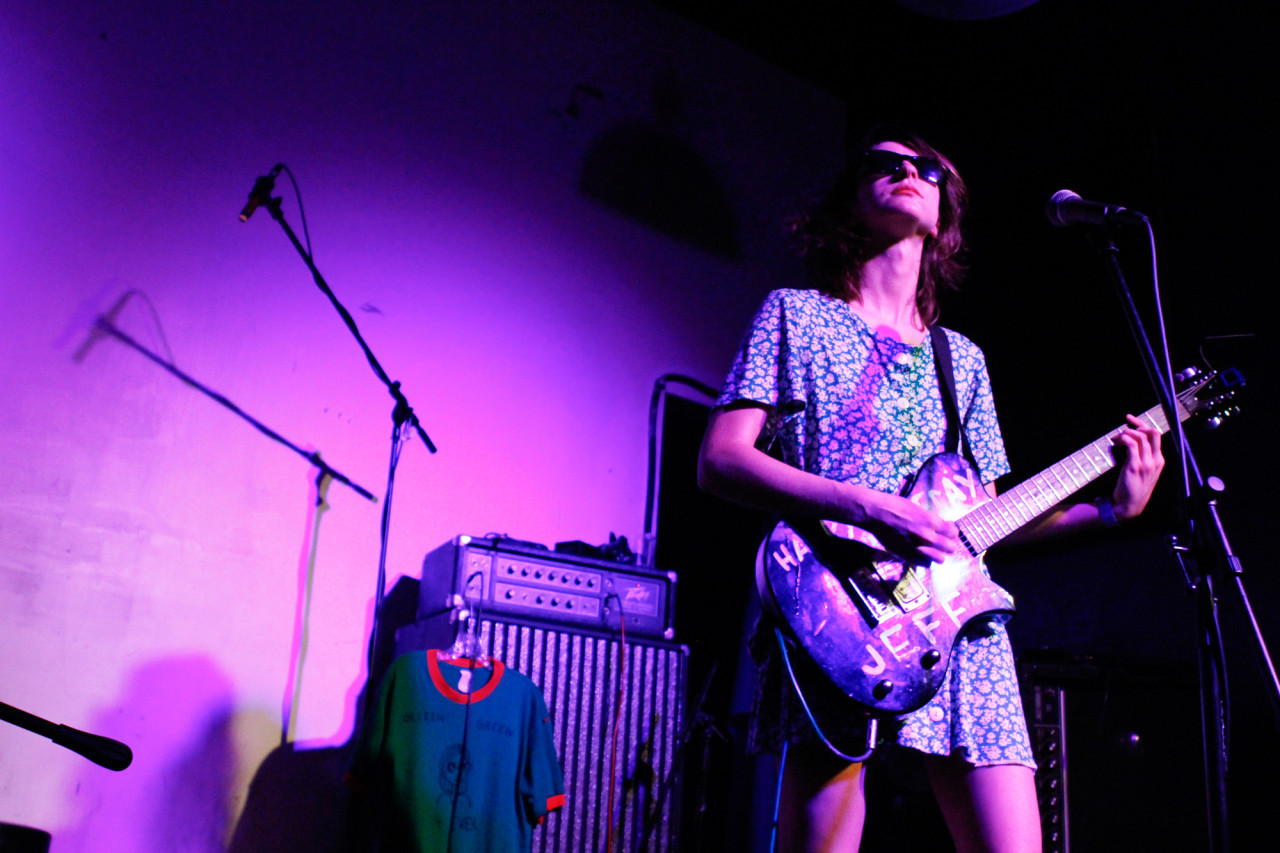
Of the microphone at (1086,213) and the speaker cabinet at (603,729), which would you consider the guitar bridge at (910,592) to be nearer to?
the microphone at (1086,213)

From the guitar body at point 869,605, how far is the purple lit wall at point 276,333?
2.16m

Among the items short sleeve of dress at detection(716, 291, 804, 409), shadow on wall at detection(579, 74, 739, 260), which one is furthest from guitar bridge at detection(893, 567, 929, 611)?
shadow on wall at detection(579, 74, 739, 260)

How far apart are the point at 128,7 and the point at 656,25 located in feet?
7.62

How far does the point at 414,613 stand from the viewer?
358 cm

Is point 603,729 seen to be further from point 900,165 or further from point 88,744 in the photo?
point 900,165

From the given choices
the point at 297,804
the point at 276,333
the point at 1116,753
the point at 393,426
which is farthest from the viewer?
the point at 393,426

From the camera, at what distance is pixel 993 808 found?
5.41ft

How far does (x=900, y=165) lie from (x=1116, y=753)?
1849mm

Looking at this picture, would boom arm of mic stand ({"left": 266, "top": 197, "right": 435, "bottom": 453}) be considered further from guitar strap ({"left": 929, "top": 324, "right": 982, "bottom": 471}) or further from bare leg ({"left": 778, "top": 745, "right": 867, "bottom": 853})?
bare leg ({"left": 778, "top": 745, "right": 867, "bottom": 853})

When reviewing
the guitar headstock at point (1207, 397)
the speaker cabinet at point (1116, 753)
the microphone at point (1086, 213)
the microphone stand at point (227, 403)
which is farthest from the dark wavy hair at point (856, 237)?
the microphone stand at point (227, 403)

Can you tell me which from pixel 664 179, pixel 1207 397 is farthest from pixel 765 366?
pixel 664 179

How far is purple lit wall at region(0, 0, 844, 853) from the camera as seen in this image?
3045 millimetres

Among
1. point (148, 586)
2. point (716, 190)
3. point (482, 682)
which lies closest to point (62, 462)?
point (148, 586)

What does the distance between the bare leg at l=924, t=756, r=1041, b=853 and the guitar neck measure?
376mm
